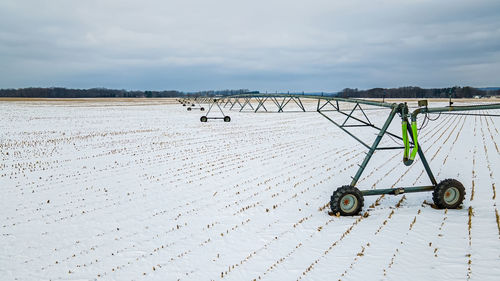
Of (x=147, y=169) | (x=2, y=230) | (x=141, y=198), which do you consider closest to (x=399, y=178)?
(x=141, y=198)

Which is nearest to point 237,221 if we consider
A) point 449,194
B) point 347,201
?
point 347,201

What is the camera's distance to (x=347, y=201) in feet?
30.7

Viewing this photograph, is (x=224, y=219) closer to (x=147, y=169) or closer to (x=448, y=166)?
(x=147, y=169)

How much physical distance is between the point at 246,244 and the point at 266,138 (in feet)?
60.6

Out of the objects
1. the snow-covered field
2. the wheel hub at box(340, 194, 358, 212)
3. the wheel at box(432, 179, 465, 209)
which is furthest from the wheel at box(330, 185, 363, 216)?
the wheel at box(432, 179, 465, 209)

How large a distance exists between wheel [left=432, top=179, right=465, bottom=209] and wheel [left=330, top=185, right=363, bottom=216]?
235cm

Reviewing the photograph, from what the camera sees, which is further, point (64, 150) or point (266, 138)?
point (266, 138)

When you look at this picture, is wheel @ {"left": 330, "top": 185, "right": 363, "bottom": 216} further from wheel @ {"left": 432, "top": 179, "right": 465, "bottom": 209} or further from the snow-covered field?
wheel @ {"left": 432, "top": 179, "right": 465, "bottom": 209}

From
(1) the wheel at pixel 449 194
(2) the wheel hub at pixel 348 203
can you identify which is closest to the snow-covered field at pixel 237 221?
(1) the wheel at pixel 449 194

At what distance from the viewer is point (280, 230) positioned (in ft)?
28.4

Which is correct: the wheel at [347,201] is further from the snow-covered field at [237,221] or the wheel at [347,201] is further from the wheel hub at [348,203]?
the snow-covered field at [237,221]

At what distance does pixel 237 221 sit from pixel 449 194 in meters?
6.39

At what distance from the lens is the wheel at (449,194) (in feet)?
30.6

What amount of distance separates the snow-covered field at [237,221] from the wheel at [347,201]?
29 cm
